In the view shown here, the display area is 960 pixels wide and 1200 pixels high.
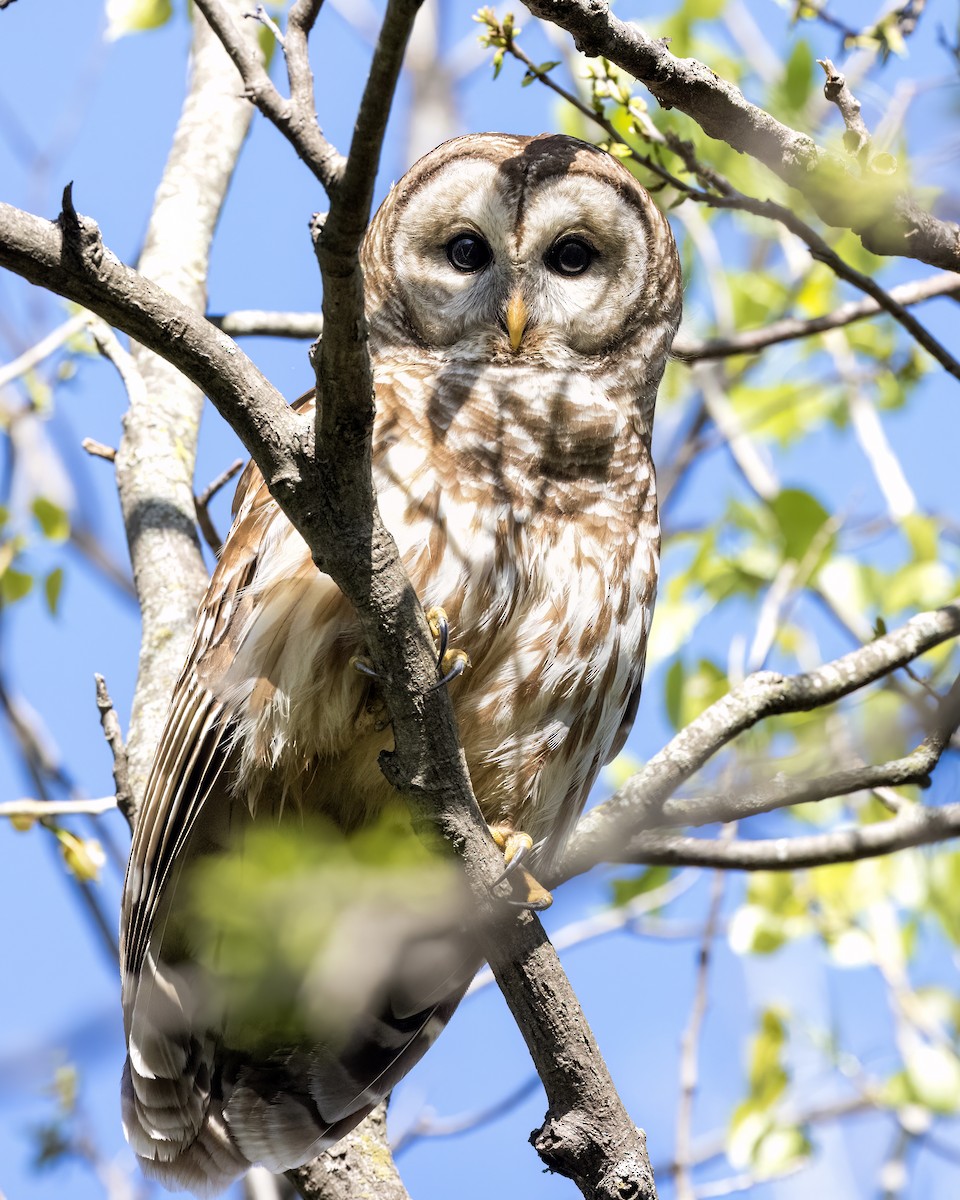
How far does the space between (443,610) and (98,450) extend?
1611 millimetres

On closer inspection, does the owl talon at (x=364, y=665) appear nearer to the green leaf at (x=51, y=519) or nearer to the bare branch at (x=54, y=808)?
the bare branch at (x=54, y=808)

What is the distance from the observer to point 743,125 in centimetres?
248

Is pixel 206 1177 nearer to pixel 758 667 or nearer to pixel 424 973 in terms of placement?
pixel 424 973

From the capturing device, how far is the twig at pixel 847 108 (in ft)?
8.00

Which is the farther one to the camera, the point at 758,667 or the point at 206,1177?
the point at 758,667

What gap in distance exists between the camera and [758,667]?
406cm

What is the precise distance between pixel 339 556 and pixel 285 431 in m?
0.22

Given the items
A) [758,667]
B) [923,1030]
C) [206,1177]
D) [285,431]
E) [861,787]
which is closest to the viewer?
[285,431]

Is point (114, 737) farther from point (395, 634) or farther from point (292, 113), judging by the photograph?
point (292, 113)

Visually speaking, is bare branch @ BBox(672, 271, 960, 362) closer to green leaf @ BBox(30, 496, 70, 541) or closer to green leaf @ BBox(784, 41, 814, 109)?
green leaf @ BBox(784, 41, 814, 109)

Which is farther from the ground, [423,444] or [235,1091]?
[423,444]

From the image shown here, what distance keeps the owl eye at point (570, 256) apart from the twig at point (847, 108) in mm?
1314

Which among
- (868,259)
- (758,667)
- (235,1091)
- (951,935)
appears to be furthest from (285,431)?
(951,935)

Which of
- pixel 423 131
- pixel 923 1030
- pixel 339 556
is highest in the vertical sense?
pixel 423 131
